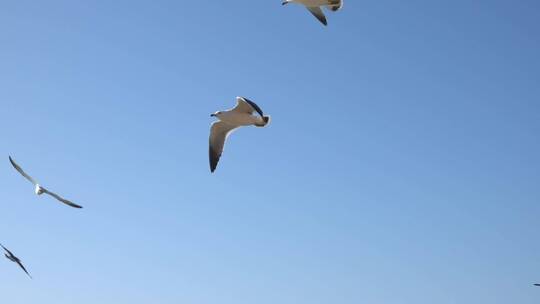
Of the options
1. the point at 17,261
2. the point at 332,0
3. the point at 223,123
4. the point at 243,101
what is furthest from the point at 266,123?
the point at 17,261

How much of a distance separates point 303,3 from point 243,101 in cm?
355

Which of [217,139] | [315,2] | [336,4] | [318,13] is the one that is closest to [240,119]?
[217,139]

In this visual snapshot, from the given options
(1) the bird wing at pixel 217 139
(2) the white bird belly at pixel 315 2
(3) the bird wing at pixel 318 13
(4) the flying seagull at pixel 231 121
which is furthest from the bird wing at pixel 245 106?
(3) the bird wing at pixel 318 13

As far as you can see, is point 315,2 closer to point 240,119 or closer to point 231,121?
point 240,119

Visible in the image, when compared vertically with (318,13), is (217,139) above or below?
below

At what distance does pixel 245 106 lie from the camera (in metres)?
16.7

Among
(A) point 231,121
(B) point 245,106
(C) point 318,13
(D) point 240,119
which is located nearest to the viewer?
(B) point 245,106

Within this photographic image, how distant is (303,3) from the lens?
1728cm

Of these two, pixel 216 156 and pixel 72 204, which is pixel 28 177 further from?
pixel 216 156

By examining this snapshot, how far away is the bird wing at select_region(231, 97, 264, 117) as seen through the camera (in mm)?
15969

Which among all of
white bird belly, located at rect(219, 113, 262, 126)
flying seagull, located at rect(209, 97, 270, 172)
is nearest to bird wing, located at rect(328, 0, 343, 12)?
flying seagull, located at rect(209, 97, 270, 172)

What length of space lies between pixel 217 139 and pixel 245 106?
10.5ft

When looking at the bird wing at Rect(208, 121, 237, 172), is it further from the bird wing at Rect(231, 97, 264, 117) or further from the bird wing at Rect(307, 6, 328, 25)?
the bird wing at Rect(307, 6, 328, 25)

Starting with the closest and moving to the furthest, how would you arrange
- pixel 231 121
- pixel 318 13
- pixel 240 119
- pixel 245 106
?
pixel 245 106 → pixel 240 119 → pixel 231 121 → pixel 318 13
